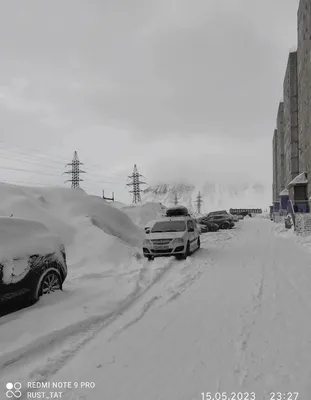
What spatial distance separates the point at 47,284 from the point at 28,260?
876 mm

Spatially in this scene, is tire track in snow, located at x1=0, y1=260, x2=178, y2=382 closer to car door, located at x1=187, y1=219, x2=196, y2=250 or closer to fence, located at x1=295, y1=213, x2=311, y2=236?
car door, located at x1=187, y1=219, x2=196, y2=250

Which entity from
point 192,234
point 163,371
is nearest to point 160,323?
point 163,371

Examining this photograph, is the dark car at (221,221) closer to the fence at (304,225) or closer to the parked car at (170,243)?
the fence at (304,225)

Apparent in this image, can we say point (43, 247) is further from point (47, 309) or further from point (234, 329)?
point (234, 329)

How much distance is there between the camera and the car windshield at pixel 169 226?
563 inches

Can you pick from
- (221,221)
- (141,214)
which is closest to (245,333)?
(221,221)

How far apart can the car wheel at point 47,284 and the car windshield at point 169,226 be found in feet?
26.1

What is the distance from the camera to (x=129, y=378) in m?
3.52

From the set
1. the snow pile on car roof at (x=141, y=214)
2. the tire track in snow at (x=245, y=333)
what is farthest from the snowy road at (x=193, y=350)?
the snow pile on car roof at (x=141, y=214)

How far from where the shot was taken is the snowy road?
3.34m

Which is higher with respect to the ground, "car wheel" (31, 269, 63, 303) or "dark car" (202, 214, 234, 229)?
"dark car" (202, 214, 234, 229)

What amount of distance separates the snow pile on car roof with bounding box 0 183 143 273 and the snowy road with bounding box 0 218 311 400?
15.9ft
